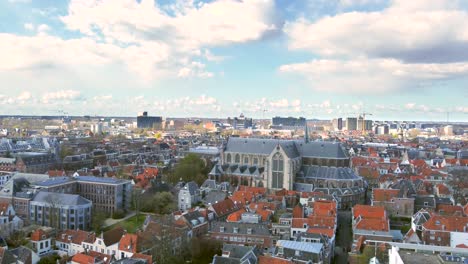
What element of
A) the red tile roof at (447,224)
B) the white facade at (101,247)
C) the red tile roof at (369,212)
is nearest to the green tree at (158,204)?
the white facade at (101,247)

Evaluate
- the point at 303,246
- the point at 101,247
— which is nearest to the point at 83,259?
the point at 101,247

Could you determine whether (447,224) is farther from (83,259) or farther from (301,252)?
(83,259)

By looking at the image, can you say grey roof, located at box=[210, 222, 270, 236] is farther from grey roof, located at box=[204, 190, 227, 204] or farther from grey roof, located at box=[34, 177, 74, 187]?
grey roof, located at box=[34, 177, 74, 187]

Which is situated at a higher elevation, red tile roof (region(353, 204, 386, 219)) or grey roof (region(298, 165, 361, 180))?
grey roof (region(298, 165, 361, 180))

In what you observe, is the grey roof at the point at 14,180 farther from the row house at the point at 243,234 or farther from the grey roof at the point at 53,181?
the row house at the point at 243,234

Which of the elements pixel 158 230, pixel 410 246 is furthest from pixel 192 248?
pixel 410 246

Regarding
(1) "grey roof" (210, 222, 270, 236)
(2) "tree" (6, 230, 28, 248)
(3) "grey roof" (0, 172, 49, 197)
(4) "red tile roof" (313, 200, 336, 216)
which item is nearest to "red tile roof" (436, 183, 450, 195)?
(4) "red tile roof" (313, 200, 336, 216)
